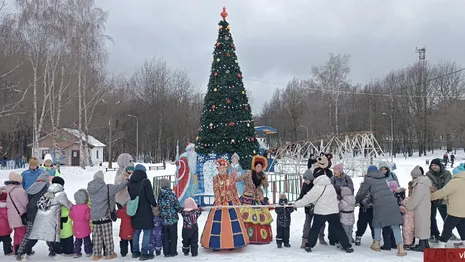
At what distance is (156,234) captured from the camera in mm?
7191

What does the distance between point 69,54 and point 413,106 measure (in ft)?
156

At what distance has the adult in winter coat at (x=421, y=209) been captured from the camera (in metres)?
7.25

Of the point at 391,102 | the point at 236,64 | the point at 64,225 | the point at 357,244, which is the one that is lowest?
the point at 357,244

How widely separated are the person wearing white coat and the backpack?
176 inches

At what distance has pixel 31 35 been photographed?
85.0 ft

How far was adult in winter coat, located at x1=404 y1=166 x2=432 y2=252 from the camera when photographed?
7.25 metres

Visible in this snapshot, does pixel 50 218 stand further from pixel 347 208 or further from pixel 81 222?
pixel 347 208

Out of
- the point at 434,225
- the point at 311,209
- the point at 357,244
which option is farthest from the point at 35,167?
the point at 434,225

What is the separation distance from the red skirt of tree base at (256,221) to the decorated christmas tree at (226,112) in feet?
15.5

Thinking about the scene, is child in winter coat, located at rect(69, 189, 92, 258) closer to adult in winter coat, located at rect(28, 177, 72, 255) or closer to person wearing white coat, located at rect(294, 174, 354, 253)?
adult in winter coat, located at rect(28, 177, 72, 255)

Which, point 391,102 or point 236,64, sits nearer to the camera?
point 236,64

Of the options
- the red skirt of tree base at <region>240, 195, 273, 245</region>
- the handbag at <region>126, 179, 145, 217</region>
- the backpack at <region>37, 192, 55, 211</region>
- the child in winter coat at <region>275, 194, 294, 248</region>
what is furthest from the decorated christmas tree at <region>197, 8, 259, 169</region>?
the backpack at <region>37, 192, 55, 211</region>

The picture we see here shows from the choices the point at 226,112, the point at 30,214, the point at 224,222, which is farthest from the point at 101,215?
the point at 226,112

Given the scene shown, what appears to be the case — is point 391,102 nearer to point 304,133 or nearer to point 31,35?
point 304,133
